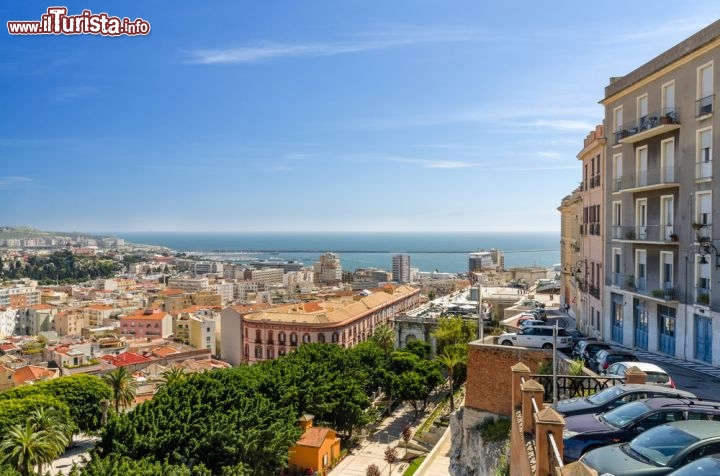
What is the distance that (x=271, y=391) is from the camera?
32781 mm

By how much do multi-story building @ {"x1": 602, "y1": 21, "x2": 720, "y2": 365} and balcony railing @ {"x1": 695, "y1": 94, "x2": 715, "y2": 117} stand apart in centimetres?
3

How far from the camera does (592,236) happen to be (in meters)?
28.5

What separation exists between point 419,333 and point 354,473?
18673 millimetres

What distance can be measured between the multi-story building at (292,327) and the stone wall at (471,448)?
42397mm

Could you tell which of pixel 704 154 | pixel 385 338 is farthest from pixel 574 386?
pixel 385 338

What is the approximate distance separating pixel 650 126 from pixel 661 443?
1691cm

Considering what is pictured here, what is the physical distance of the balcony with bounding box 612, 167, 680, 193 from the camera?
A: 67.3ft

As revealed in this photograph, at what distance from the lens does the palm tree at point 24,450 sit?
28533mm

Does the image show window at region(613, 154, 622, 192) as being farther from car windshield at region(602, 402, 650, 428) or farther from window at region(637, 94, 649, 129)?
car windshield at region(602, 402, 650, 428)

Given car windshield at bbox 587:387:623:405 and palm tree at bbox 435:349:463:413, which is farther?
palm tree at bbox 435:349:463:413

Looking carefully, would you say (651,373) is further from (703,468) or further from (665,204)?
(665,204)

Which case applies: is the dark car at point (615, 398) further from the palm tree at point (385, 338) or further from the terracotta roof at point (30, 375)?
the terracotta roof at point (30, 375)

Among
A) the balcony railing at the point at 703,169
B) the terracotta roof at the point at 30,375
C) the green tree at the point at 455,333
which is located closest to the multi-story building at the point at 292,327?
the green tree at the point at 455,333

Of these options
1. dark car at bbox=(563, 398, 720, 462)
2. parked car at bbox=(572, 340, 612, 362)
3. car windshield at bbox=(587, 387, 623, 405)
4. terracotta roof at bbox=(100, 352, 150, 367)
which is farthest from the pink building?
dark car at bbox=(563, 398, 720, 462)
